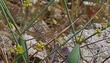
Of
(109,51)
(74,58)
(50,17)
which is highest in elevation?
(74,58)

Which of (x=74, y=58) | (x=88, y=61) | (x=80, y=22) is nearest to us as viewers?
(x=74, y=58)

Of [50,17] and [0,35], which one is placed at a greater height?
[0,35]

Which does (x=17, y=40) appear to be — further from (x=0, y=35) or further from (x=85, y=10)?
(x=85, y=10)

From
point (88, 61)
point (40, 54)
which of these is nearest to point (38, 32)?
point (40, 54)

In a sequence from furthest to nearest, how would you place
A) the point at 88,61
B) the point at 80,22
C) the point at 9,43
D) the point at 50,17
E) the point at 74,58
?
1. the point at 50,17
2. the point at 80,22
3. the point at 9,43
4. the point at 88,61
5. the point at 74,58

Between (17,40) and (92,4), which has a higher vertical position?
(17,40)

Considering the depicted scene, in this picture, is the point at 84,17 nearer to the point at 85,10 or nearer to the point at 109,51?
the point at 85,10

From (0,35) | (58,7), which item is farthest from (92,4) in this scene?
Result: (0,35)

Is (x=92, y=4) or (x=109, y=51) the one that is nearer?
(x=109, y=51)

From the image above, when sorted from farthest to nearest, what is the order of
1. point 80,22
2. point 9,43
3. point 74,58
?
point 80,22, point 9,43, point 74,58
